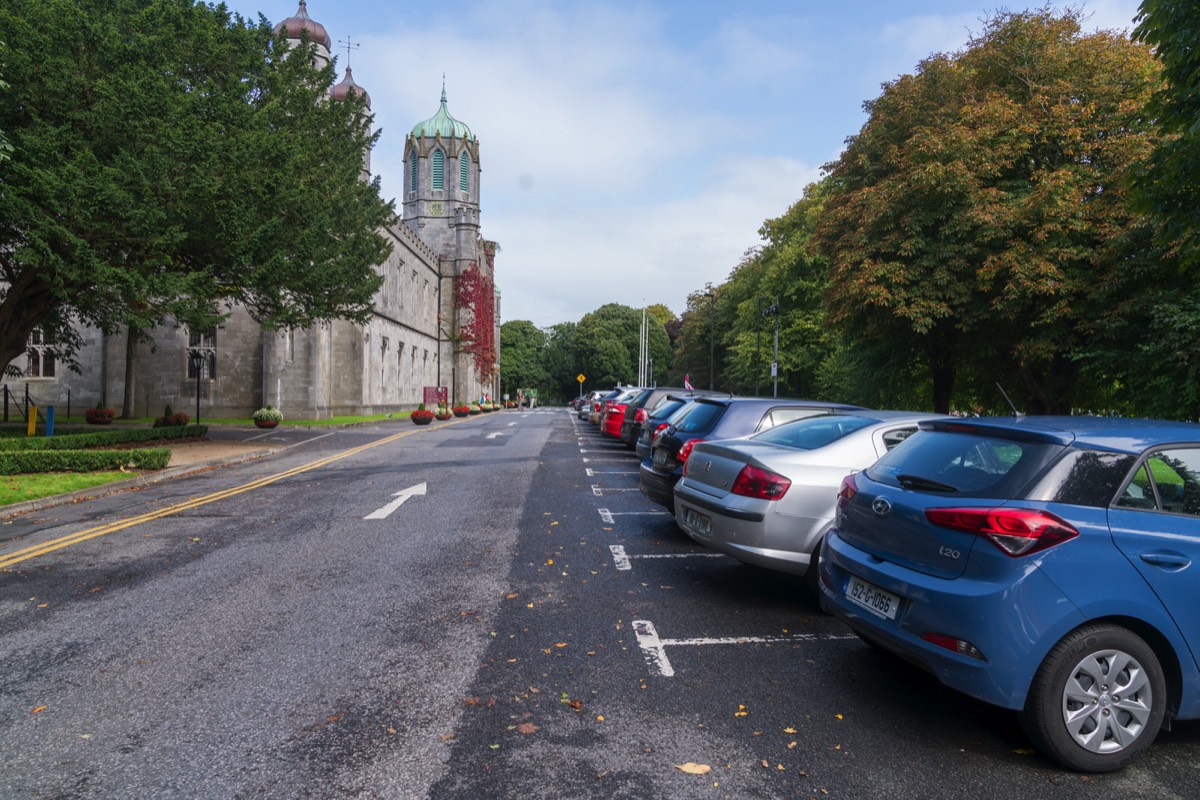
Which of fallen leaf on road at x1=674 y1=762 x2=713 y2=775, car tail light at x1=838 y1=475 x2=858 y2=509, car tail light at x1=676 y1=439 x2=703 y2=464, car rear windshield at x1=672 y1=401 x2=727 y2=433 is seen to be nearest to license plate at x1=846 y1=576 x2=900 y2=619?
car tail light at x1=838 y1=475 x2=858 y2=509

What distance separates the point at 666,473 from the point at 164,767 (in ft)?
20.0

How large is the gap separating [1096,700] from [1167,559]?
0.77 m

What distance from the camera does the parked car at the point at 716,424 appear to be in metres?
8.24

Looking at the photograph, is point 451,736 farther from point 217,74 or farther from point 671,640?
point 217,74

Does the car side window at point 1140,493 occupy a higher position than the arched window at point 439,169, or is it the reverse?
the arched window at point 439,169

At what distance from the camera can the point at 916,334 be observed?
2298cm

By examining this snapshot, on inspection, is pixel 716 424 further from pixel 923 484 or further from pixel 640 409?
pixel 640 409

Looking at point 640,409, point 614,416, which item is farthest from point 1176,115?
point 614,416

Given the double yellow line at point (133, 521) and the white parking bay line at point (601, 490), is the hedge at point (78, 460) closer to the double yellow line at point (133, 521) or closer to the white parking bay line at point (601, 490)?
the double yellow line at point (133, 521)

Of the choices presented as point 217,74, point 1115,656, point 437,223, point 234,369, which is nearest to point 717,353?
point 437,223

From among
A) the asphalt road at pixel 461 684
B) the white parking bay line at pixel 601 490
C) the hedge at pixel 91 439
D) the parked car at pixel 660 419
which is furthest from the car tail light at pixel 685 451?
the hedge at pixel 91 439

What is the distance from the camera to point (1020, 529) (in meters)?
3.51

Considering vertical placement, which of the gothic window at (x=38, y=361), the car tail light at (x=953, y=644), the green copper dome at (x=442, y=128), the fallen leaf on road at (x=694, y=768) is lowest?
the fallen leaf on road at (x=694, y=768)

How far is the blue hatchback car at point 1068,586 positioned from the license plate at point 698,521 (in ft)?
7.95
